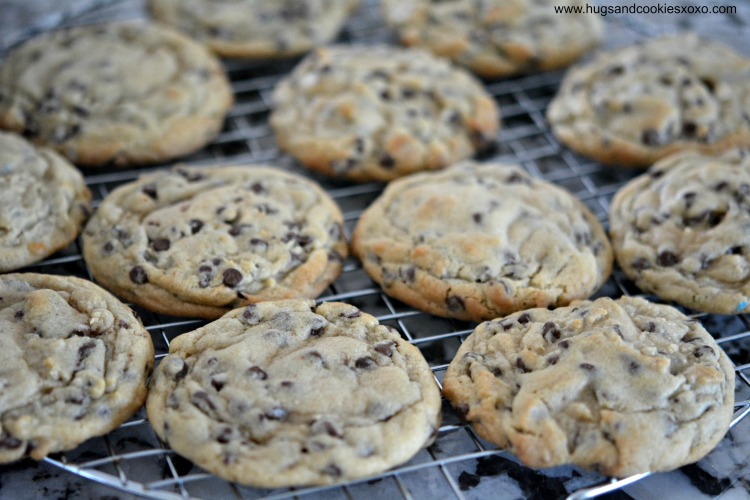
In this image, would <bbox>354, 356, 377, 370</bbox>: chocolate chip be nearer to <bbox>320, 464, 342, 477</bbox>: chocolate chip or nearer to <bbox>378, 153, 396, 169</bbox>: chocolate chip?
<bbox>320, 464, 342, 477</bbox>: chocolate chip

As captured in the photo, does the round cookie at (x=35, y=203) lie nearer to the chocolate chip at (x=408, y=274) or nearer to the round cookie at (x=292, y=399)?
the round cookie at (x=292, y=399)

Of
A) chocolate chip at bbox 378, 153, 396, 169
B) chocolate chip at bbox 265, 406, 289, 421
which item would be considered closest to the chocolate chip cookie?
chocolate chip at bbox 378, 153, 396, 169

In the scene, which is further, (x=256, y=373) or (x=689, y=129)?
(x=689, y=129)

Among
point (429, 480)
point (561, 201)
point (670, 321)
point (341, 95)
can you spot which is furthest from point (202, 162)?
point (670, 321)

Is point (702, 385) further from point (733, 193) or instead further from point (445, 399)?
point (733, 193)

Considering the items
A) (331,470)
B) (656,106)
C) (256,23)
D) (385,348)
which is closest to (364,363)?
(385,348)

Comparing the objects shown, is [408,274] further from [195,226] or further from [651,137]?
[651,137]
